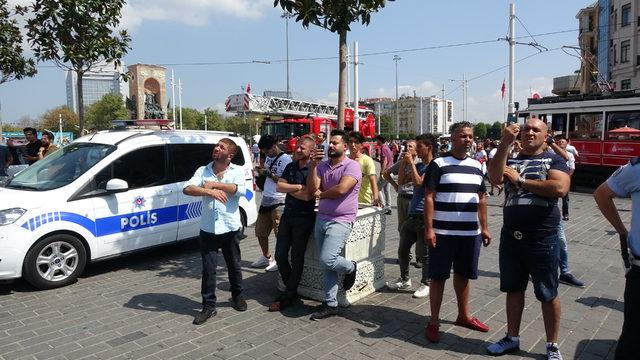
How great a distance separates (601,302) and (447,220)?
243 cm

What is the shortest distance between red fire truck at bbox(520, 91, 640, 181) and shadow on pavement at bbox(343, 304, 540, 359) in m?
13.6

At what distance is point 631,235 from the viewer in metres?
2.90

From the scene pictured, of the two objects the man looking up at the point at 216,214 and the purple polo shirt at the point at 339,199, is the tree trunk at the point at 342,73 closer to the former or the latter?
the purple polo shirt at the point at 339,199

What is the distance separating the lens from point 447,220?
13.5ft

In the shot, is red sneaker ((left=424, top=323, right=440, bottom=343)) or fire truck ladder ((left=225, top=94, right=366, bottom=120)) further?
fire truck ladder ((left=225, top=94, right=366, bottom=120))

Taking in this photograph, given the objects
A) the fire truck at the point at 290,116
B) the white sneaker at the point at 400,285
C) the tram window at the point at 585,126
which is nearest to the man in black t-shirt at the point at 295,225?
the white sneaker at the point at 400,285

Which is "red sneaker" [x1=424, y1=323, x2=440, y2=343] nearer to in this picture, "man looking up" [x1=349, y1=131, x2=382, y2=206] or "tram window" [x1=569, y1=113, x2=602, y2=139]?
"man looking up" [x1=349, y1=131, x2=382, y2=206]

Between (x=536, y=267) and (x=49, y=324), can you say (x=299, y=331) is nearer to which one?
(x=536, y=267)

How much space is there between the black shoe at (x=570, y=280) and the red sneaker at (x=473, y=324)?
1.99m

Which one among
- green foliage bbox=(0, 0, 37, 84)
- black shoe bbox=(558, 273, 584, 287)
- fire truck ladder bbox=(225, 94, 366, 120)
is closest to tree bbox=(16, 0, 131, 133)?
green foliage bbox=(0, 0, 37, 84)

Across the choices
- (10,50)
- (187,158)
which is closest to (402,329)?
(187,158)

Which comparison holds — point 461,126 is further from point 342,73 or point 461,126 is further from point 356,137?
point 356,137

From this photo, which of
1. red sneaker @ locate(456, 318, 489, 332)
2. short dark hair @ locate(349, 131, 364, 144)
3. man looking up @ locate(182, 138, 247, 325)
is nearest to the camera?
red sneaker @ locate(456, 318, 489, 332)

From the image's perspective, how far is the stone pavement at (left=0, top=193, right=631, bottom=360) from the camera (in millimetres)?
4023
